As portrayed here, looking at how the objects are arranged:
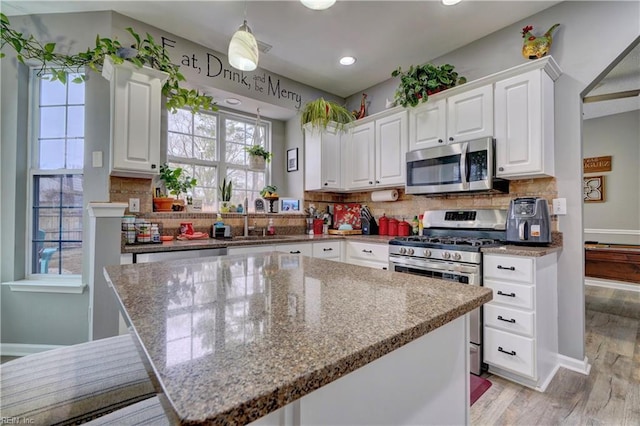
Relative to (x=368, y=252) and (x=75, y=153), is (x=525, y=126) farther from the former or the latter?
(x=75, y=153)

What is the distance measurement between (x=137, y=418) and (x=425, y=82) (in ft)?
10.2

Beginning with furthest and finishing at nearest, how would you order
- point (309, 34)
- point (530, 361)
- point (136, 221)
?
1. point (309, 34)
2. point (136, 221)
3. point (530, 361)

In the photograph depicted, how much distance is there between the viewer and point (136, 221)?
97.2 inches

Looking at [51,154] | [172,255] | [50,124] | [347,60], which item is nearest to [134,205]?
[172,255]

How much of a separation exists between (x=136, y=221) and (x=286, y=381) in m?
2.55

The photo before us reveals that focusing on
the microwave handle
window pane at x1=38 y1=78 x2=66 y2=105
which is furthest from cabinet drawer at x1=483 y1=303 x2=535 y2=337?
window pane at x1=38 y1=78 x2=66 y2=105

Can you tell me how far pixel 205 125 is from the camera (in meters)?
3.45

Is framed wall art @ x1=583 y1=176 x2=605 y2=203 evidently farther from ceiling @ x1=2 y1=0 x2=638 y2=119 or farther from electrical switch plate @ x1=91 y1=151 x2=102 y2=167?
electrical switch plate @ x1=91 y1=151 x2=102 y2=167

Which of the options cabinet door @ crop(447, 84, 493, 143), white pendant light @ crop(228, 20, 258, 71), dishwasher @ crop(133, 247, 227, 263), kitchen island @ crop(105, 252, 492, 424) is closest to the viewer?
kitchen island @ crop(105, 252, 492, 424)

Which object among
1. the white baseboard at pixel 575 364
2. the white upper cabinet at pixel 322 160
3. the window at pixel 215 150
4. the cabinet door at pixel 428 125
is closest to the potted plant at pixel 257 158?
the window at pixel 215 150

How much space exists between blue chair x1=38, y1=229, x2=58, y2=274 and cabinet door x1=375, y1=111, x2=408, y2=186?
3.26 m

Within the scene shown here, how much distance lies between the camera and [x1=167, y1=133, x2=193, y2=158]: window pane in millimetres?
3197

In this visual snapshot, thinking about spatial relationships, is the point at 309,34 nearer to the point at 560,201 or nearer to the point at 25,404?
the point at 560,201

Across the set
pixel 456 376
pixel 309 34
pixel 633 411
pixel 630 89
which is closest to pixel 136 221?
pixel 309 34
